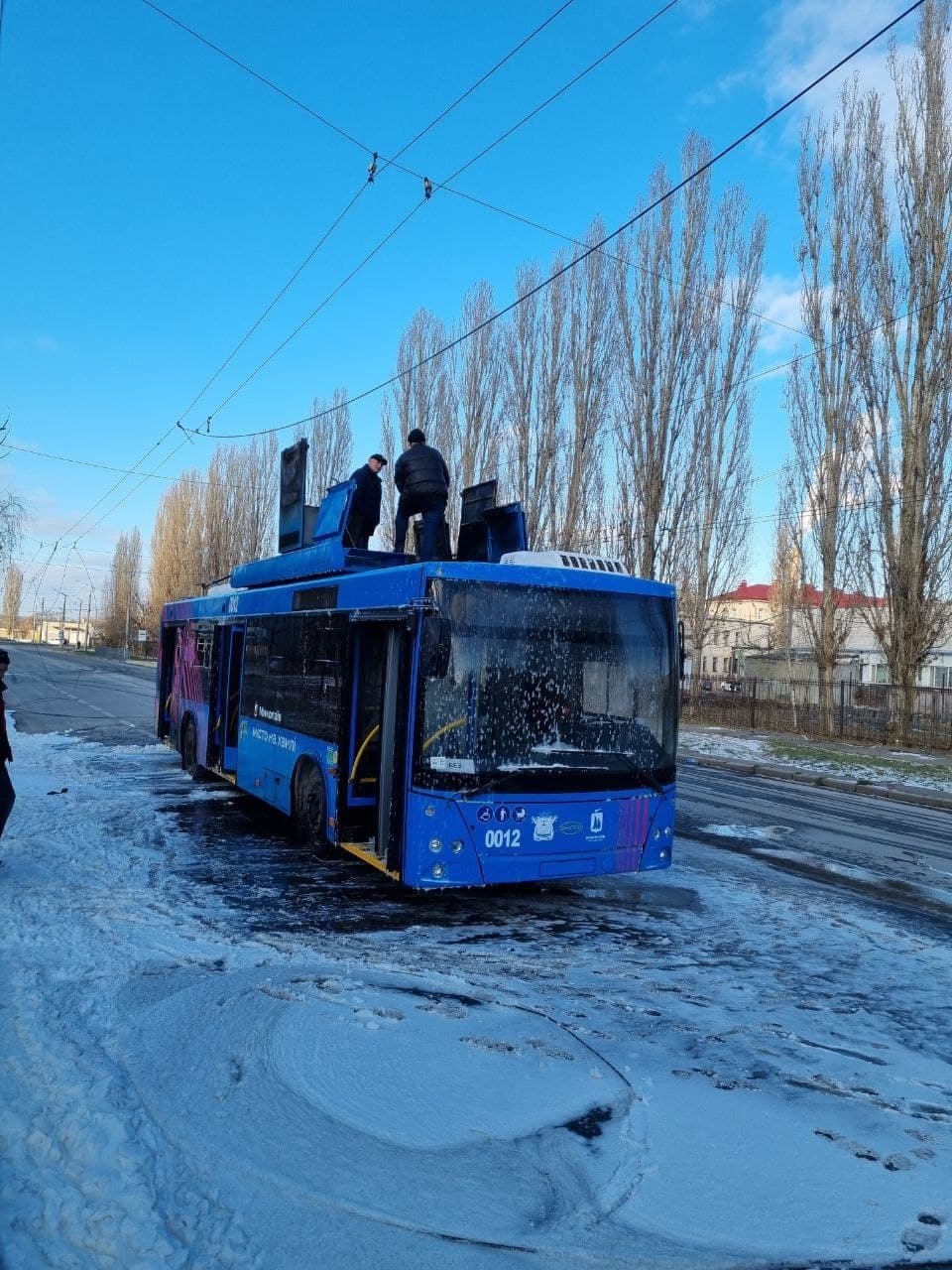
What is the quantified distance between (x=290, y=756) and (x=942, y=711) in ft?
62.8

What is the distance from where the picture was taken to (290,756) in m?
9.38

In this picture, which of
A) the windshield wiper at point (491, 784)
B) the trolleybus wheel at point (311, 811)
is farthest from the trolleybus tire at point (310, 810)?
the windshield wiper at point (491, 784)

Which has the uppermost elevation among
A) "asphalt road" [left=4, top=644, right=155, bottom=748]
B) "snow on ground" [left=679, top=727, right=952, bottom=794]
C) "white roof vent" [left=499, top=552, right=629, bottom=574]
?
"white roof vent" [left=499, top=552, right=629, bottom=574]

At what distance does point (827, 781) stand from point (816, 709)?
9802mm

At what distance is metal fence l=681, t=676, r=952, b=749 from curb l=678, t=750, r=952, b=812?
201 inches

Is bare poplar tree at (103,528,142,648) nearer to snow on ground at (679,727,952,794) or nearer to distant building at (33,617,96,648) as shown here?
distant building at (33,617,96,648)

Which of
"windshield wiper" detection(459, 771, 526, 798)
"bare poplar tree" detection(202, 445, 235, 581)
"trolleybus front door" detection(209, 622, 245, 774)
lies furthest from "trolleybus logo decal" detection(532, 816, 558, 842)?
"bare poplar tree" detection(202, 445, 235, 581)

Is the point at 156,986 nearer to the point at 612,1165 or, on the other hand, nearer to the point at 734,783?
the point at 612,1165

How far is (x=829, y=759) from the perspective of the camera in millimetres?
20906

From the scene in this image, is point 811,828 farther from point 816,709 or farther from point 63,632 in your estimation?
point 63,632

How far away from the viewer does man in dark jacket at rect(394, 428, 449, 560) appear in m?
9.05

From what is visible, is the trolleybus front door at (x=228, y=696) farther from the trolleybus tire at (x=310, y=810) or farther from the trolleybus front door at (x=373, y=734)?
the trolleybus front door at (x=373, y=734)

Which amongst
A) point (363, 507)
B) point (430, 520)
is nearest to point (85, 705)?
point (363, 507)

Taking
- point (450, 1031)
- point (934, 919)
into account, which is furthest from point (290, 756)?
point (934, 919)
